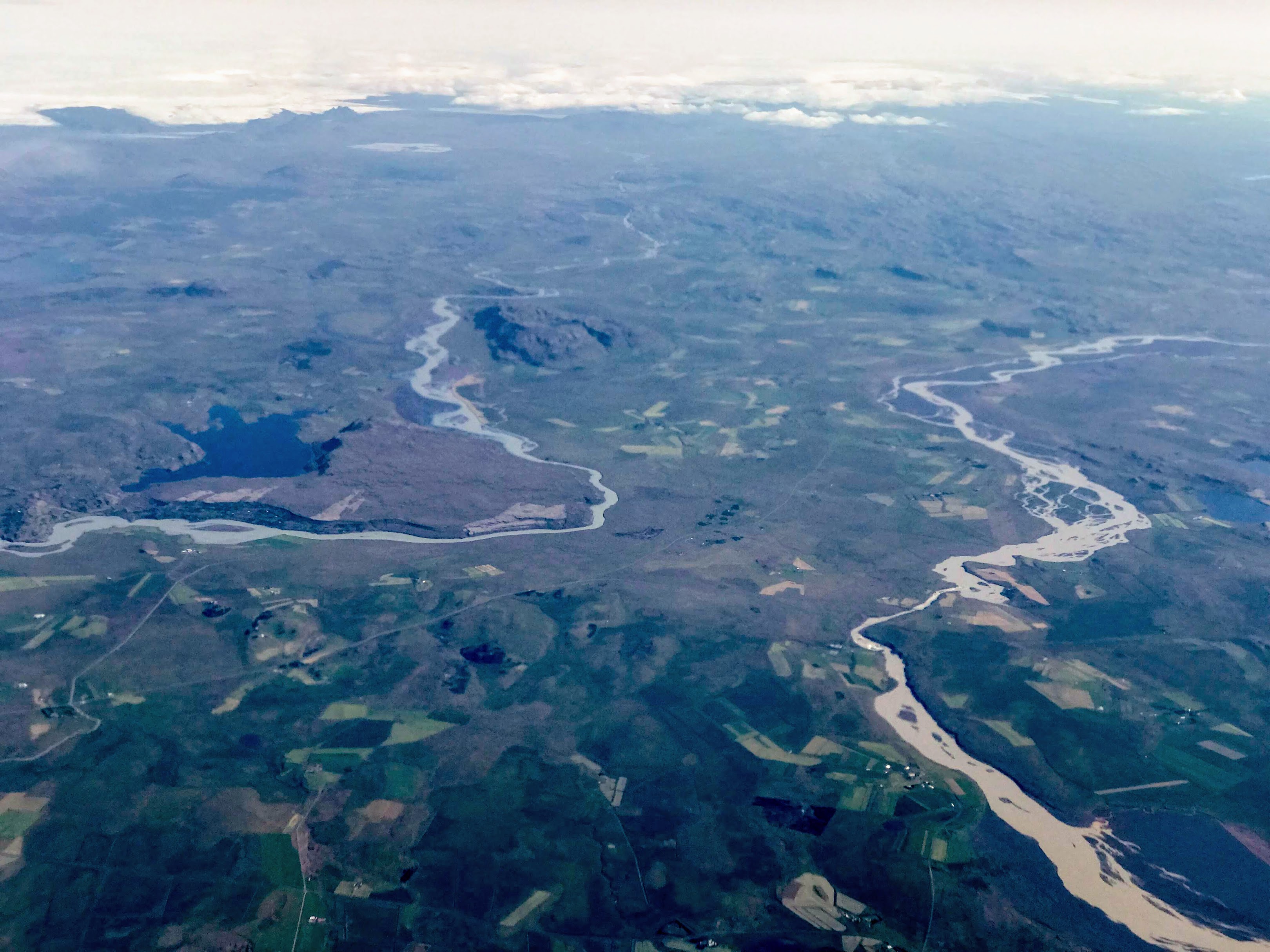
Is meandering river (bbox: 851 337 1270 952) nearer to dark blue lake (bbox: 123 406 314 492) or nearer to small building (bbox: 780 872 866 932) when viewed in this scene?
small building (bbox: 780 872 866 932)

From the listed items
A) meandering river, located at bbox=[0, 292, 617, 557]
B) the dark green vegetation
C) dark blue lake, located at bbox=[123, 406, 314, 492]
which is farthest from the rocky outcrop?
dark blue lake, located at bbox=[123, 406, 314, 492]

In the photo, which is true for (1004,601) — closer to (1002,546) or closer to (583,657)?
(1002,546)

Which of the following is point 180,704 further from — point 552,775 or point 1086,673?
point 1086,673

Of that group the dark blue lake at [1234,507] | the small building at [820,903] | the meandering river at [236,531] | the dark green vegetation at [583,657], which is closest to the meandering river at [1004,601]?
the dark green vegetation at [583,657]

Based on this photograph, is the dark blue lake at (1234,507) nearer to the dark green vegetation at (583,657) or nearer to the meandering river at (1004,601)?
the dark green vegetation at (583,657)

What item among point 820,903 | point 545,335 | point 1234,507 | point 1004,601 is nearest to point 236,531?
point 820,903

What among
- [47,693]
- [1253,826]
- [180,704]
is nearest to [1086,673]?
[1253,826]
